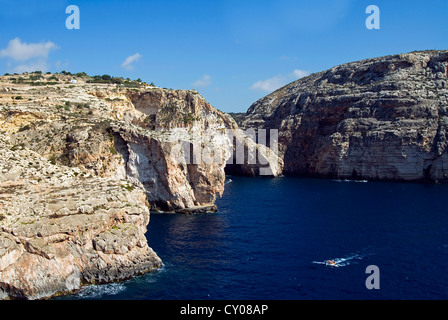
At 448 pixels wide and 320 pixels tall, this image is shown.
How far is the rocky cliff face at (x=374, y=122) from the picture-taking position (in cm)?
10088

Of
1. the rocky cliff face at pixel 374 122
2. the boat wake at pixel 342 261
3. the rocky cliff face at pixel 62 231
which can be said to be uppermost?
the rocky cliff face at pixel 374 122

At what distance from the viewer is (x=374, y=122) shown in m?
109

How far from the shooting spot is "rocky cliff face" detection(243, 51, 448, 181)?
10088cm

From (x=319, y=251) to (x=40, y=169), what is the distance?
31.2 m

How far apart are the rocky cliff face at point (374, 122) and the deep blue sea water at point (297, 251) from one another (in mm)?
29762

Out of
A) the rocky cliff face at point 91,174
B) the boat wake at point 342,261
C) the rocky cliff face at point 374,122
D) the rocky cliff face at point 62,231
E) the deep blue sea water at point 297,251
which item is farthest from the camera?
the rocky cliff face at point 374,122

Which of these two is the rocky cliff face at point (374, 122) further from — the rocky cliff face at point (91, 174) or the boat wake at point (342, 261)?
the boat wake at point (342, 261)

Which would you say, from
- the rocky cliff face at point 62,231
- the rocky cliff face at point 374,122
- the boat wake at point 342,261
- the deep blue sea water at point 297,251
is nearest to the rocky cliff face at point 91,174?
the rocky cliff face at point 62,231

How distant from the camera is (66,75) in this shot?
3418 inches

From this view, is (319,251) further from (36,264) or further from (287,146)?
(287,146)

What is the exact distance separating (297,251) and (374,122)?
77734mm

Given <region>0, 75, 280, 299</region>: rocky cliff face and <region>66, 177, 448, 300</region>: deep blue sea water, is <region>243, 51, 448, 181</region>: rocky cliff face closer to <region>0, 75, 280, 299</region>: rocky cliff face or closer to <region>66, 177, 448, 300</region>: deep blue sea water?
<region>66, 177, 448, 300</region>: deep blue sea water

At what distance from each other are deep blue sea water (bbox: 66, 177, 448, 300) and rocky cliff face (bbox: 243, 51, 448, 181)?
1172 inches

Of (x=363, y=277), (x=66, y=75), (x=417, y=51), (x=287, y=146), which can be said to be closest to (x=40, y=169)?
(x=363, y=277)
